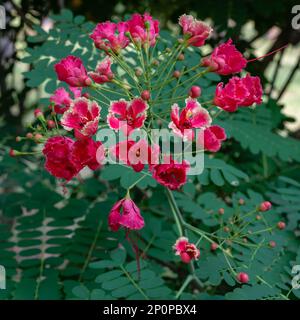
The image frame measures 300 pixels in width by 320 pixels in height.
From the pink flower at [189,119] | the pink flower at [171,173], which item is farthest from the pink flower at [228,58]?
the pink flower at [171,173]

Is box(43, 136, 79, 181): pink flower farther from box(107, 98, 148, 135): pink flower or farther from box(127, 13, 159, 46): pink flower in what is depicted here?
box(127, 13, 159, 46): pink flower

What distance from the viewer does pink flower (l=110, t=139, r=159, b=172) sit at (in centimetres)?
105

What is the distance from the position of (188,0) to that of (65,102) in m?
1.58

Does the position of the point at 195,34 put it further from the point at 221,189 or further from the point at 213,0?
the point at 213,0

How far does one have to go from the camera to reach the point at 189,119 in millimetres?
1104

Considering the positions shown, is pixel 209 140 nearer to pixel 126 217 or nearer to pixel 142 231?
pixel 126 217

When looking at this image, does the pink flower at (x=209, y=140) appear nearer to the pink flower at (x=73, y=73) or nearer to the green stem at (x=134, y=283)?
the pink flower at (x=73, y=73)

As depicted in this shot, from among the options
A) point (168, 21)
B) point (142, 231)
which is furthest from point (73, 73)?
point (168, 21)

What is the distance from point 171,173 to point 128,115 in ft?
0.48

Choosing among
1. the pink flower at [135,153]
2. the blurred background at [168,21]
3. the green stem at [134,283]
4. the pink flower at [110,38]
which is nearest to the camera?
the pink flower at [135,153]

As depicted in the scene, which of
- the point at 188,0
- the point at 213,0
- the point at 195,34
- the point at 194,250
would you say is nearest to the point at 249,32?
the point at 188,0

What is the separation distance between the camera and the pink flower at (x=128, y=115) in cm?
107

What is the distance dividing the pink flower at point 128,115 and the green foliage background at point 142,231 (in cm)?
31

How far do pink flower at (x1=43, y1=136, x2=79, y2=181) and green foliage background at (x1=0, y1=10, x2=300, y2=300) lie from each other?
0.26 metres
